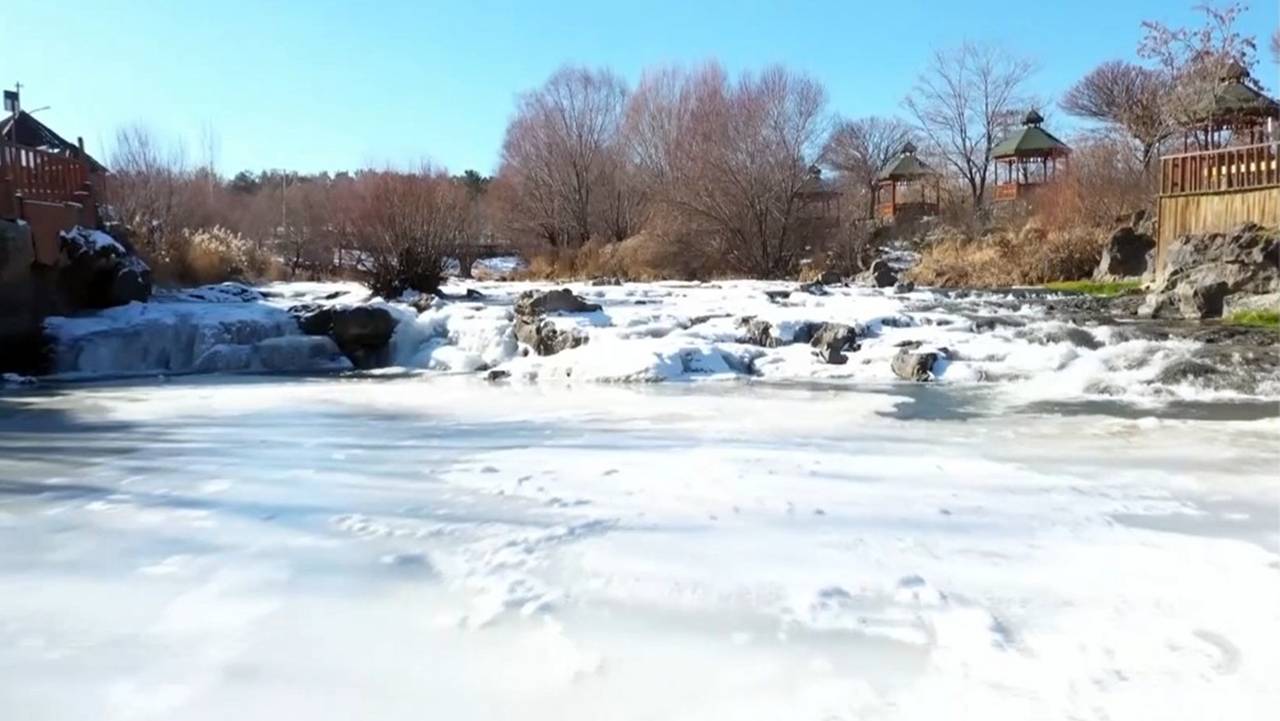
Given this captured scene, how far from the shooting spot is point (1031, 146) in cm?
3559

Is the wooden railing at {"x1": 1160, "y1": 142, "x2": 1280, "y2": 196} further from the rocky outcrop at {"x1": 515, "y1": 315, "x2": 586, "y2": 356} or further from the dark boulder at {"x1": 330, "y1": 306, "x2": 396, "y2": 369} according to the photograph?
the dark boulder at {"x1": 330, "y1": 306, "x2": 396, "y2": 369}

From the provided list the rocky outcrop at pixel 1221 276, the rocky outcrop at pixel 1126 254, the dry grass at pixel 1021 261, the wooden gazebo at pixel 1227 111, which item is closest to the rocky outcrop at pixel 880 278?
the dry grass at pixel 1021 261

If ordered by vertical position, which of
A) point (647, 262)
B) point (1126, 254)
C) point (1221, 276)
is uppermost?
point (647, 262)

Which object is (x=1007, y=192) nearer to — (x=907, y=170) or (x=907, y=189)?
(x=907, y=170)

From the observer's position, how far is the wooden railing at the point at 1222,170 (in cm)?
1418

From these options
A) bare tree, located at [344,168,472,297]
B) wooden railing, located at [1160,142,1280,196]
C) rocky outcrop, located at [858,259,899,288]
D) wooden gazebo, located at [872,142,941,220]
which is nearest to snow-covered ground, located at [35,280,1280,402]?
bare tree, located at [344,168,472,297]

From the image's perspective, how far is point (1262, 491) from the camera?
199 inches

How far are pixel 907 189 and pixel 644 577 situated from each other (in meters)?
38.9

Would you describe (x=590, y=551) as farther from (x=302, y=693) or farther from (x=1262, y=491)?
(x=1262, y=491)

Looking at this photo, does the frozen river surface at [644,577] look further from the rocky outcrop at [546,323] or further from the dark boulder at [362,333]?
the dark boulder at [362,333]

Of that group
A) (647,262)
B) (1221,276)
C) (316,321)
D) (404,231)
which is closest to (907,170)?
(647,262)

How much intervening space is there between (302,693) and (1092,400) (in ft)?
25.9

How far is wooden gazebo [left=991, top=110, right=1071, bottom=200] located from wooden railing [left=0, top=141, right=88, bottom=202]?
1117 inches

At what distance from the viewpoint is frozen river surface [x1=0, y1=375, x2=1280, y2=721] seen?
9.14 ft
